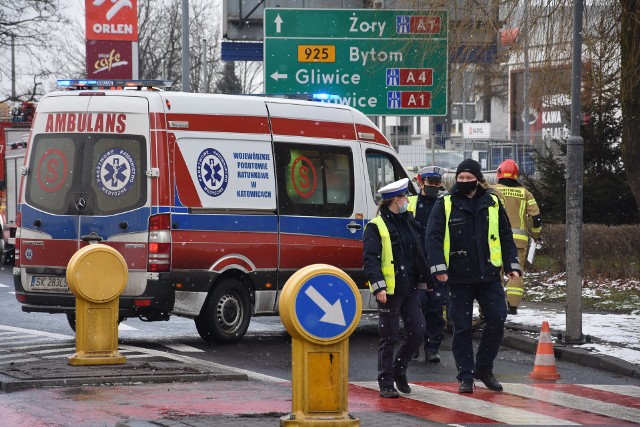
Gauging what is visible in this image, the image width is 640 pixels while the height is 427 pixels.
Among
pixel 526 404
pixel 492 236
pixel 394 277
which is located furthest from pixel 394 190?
pixel 526 404

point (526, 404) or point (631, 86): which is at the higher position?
point (631, 86)

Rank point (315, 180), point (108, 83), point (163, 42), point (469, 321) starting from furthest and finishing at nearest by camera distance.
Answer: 1. point (163, 42)
2. point (315, 180)
3. point (108, 83)
4. point (469, 321)

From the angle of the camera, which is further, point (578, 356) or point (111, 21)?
point (111, 21)

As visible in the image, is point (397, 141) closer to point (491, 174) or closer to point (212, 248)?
point (491, 174)

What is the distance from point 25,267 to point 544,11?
7.47m

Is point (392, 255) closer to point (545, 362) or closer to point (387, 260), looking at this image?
point (387, 260)

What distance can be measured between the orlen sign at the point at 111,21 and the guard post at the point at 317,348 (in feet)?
62.4

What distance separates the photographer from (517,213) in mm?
15633

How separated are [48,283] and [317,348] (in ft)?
20.6

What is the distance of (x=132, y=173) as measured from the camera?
1366 cm

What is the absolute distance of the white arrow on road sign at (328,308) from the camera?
8227 millimetres

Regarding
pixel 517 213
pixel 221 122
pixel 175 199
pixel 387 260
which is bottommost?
pixel 387 260

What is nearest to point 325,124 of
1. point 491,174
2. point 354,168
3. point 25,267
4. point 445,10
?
point 354,168

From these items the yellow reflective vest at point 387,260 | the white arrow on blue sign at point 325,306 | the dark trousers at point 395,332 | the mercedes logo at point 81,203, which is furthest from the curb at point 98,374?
the white arrow on blue sign at point 325,306
